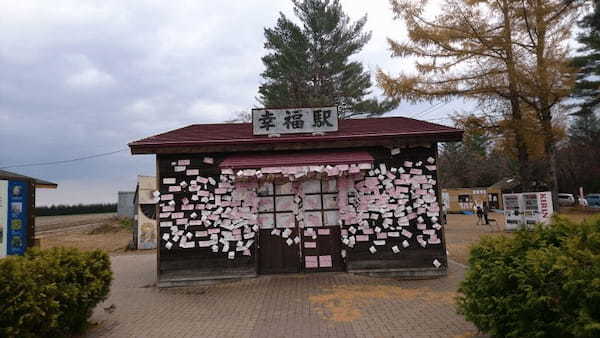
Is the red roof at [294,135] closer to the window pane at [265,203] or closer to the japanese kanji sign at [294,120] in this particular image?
the japanese kanji sign at [294,120]

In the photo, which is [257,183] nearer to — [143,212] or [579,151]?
[143,212]

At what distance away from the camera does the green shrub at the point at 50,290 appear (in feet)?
12.9

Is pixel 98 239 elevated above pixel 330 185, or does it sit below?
below

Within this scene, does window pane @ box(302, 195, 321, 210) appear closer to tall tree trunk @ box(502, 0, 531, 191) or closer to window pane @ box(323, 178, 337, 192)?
window pane @ box(323, 178, 337, 192)

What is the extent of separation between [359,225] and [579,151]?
119 feet

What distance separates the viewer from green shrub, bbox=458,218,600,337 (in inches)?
117

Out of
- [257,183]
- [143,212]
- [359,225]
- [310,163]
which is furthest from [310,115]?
[143,212]

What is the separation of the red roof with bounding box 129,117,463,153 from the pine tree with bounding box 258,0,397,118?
15.9 m

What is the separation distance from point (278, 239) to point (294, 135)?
251 centimetres

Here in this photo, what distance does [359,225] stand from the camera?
8.41 metres

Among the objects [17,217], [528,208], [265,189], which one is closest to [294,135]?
[265,189]

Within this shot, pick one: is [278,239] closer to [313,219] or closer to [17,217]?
[313,219]

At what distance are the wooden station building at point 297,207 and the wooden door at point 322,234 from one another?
0.9 inches

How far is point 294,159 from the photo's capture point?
8.13 metres
